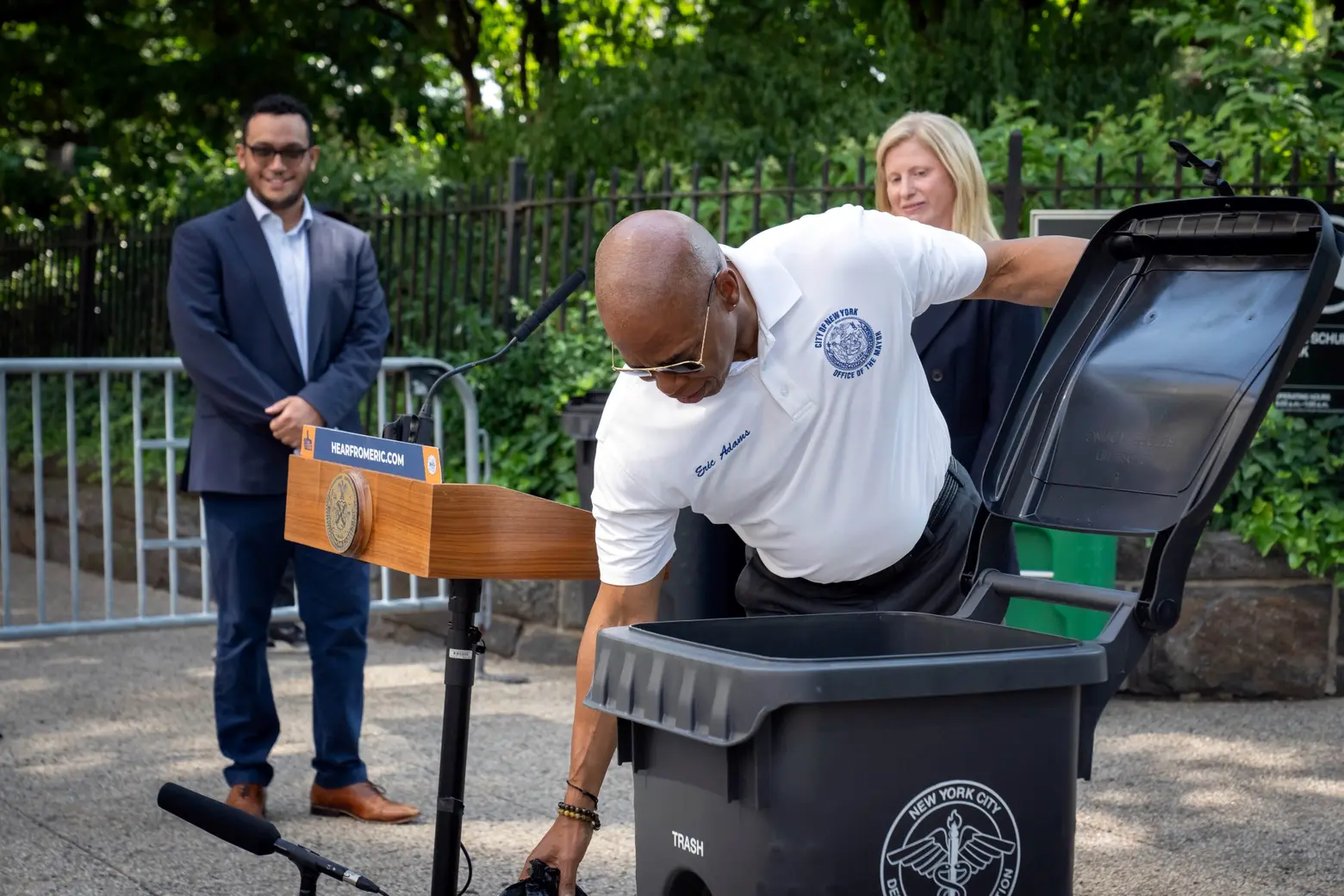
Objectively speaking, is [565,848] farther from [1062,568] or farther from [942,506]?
[1062,568]

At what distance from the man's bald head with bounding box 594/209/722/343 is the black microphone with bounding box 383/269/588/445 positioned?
17.7 inches

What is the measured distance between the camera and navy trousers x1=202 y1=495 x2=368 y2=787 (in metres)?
4.73

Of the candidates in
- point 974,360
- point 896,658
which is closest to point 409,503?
point 896,658

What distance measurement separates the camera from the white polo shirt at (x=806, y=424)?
280 cm

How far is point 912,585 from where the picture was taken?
3.09 metres

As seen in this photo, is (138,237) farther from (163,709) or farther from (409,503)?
(409,503)

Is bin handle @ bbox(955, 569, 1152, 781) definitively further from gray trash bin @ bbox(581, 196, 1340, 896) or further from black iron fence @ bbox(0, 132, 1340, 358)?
black iron fence @ bbox(0, 132, 1340, 358)

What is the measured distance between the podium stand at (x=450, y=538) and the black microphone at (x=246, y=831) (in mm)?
190

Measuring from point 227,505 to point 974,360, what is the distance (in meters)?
2.29

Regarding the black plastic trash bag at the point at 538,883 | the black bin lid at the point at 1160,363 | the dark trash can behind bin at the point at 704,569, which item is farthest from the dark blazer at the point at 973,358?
the black plastic trash bag at the point at 538,883

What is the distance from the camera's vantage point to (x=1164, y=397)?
2.71 metres

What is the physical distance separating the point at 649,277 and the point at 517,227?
227 inches

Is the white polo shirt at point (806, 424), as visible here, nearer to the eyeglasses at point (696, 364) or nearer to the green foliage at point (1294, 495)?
the eyeglasses at point (696, 364)

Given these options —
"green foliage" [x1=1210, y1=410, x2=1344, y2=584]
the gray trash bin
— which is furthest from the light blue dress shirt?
"green foliage" [x1=1210, y1=410, x2=1344, y2=584]
